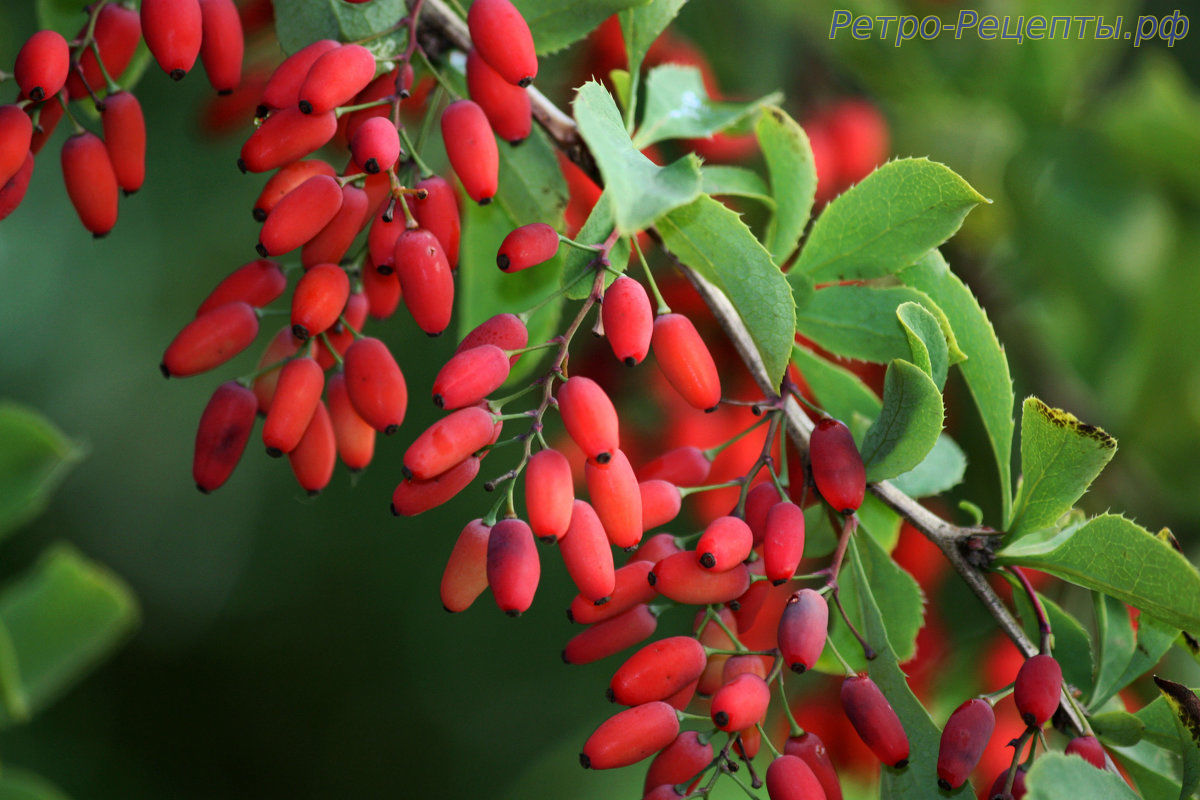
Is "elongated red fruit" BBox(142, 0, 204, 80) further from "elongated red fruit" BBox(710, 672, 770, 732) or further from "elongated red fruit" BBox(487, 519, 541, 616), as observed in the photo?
"elongated red fruit" BBox(710, 672, 770, 732)

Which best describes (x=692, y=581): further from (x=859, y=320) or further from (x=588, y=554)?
(x=859, y=320)

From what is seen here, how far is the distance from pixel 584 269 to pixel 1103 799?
491 mm

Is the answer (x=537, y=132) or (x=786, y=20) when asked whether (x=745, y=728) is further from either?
(x=786, y=20)

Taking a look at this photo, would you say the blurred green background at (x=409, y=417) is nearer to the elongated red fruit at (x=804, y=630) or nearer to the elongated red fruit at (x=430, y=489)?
the elongated red fruit at (x=804, y=630)

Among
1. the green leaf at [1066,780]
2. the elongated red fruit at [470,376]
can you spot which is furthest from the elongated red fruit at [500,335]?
the green leaf at [1066,780]

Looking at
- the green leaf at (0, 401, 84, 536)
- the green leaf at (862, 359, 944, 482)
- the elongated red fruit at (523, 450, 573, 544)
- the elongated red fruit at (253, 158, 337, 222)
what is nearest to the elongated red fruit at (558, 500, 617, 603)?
the elongated red fruit at (523, 450, 573, 544)

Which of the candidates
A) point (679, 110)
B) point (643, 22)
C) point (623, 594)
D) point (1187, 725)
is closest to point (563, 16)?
point (643, 22)

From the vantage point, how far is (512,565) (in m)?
0.72

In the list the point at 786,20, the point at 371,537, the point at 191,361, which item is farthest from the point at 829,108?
the point at 371,537

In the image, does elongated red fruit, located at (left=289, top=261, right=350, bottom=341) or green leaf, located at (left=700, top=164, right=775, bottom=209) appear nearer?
elongated red fruit, located at (left=289, top=261, right=350, bottom=341)

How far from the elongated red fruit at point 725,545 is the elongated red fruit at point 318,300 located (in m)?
0.32

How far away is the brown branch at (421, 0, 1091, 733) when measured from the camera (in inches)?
32.1

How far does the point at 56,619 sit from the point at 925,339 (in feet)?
3.01

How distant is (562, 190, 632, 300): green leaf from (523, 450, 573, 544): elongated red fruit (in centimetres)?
13
